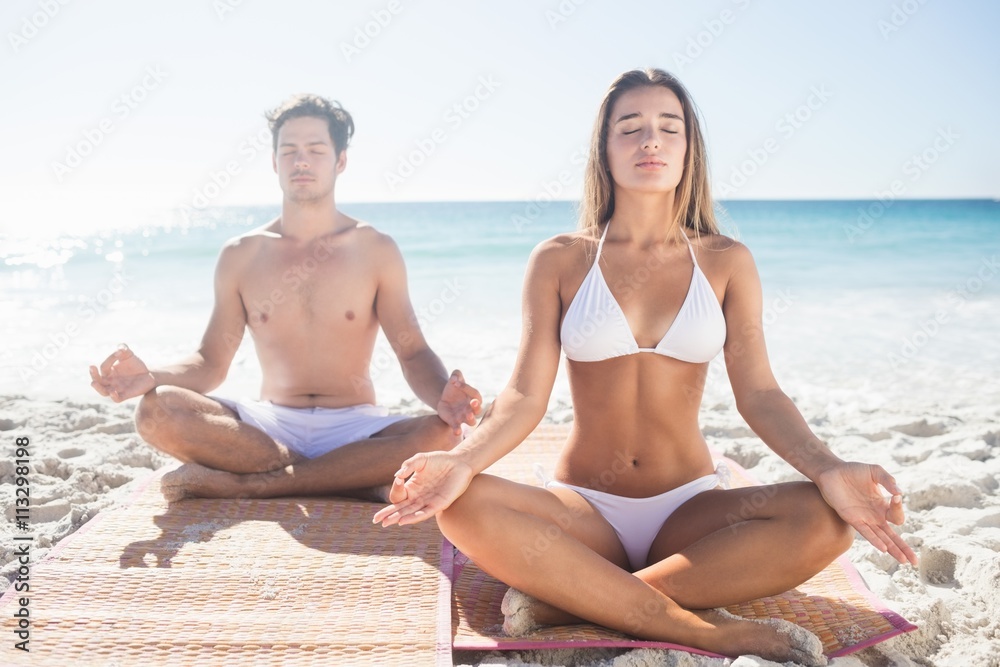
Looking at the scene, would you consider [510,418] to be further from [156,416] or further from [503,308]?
[503,308]

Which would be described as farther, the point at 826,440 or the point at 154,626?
the point at 826,440

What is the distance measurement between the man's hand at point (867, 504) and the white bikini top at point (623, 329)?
640mm

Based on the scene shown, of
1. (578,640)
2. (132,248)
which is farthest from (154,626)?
(132,248)

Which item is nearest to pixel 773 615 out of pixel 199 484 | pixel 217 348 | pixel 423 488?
pixel 423 488

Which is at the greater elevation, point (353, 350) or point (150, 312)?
point (353, 350)

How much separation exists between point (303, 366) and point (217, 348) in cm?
49

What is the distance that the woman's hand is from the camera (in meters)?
2.40

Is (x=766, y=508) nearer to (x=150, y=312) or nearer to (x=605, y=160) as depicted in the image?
(x=605, y=160)

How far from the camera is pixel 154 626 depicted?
2561 mm

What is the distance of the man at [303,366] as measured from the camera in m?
3.72

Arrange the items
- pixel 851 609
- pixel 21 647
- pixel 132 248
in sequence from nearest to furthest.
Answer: pixel 21 647 → pixel 851 609 → pixel 132 248

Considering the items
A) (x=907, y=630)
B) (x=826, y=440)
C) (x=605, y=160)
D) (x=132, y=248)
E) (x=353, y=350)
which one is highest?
(x=605, y=160)

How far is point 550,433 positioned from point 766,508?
242cm

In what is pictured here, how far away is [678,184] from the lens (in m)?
3.13
